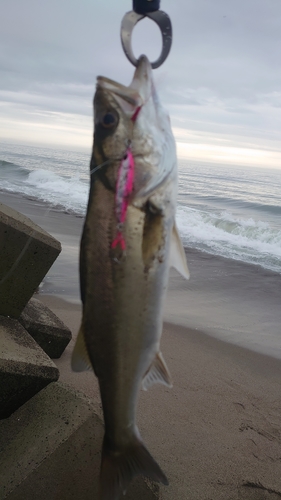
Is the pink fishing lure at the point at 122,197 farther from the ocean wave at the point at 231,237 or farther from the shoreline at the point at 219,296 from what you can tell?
the ocean wave at the point at 231,237

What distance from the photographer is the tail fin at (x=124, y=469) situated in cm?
164

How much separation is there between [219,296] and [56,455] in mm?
6167

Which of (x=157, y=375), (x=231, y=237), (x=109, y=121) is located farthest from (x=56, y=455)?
(x=231, y=237)

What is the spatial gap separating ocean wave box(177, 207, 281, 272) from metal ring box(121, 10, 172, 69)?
1047 cm

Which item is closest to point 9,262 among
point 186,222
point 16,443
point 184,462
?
point 16,443

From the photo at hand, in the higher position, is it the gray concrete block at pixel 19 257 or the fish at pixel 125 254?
the fish at pixel 125 254

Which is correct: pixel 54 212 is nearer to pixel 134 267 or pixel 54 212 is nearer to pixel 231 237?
pixel 231 237

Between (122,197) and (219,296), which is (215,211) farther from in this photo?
(122,197)

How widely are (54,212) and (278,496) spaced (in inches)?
569

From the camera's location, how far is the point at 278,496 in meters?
3.08

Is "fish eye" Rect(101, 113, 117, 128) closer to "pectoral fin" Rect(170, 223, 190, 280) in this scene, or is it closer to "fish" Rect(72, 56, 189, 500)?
"fish" Rect(72, 56, 189, 500)

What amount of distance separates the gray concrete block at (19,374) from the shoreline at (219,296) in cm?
349

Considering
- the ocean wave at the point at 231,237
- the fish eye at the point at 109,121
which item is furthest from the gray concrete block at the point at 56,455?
the ocean wave at the point at 231,237

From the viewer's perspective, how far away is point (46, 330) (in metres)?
4.43
